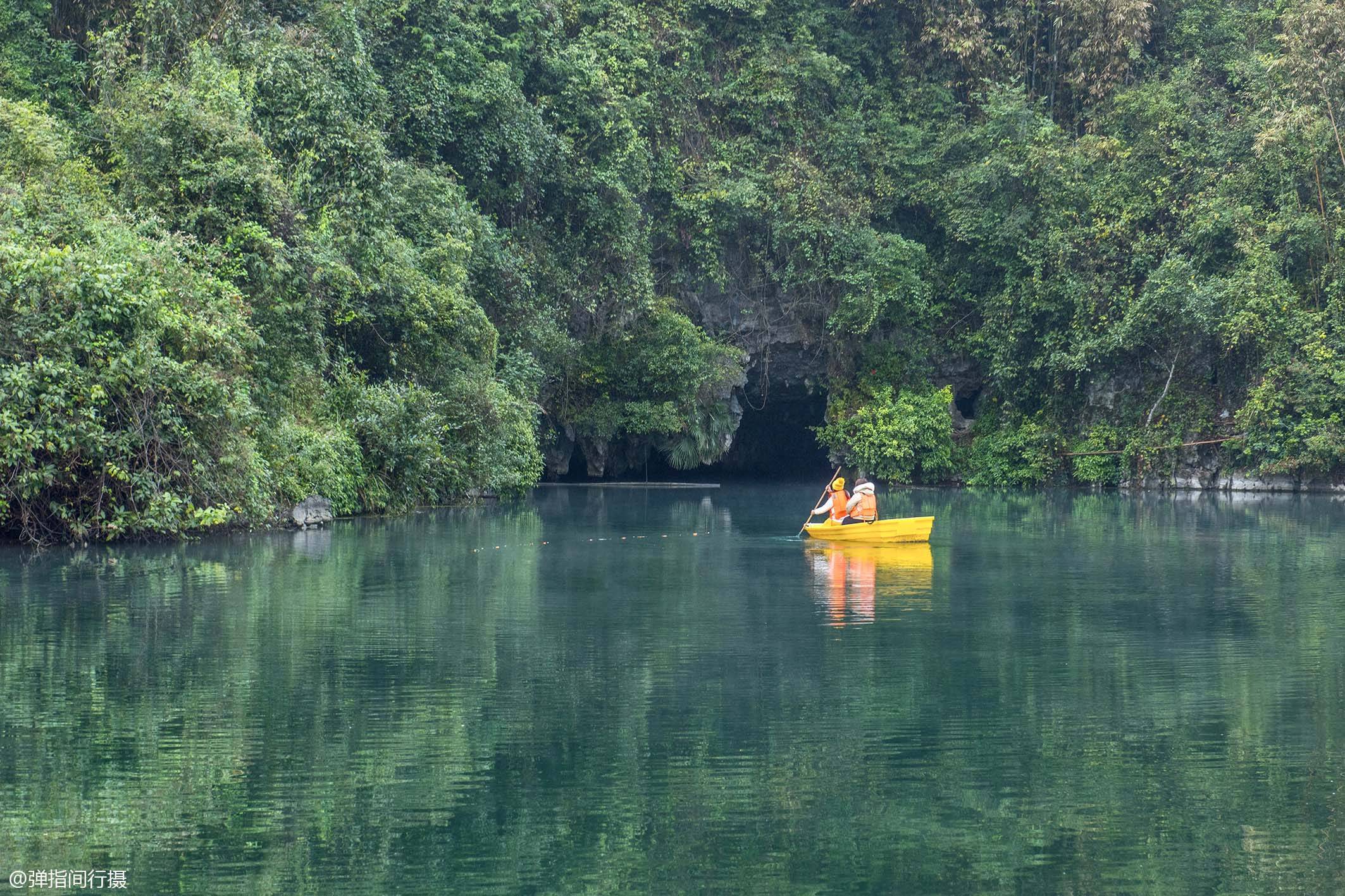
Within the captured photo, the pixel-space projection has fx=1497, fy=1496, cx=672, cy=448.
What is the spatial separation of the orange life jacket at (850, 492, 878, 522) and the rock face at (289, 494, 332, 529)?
859cm

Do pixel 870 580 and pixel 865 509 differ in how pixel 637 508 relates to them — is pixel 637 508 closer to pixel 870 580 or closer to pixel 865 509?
pixel 865 509

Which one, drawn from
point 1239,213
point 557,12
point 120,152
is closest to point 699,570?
point 120,152

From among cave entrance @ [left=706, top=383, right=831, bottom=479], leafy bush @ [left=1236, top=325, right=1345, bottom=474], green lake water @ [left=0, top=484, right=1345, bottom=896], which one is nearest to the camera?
green lake water @ [left=0, top=484, right=1345, bottom=896]

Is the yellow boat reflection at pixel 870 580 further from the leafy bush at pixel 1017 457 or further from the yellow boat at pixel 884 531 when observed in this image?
the leafy bush at pixel 1017 457

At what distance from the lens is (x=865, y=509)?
22.9m

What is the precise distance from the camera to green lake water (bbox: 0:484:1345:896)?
6.61 metres

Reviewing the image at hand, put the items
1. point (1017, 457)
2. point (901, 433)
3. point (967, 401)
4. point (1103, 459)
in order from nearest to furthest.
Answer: point (1103, 459) < point (901, 433) < point (1017, 457) < point (967, 401)

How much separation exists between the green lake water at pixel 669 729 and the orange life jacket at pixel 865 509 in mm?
4974

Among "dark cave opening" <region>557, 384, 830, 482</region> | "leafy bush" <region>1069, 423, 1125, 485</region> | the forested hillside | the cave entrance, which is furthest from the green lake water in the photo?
the cave entrance

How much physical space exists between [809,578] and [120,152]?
44.0ft

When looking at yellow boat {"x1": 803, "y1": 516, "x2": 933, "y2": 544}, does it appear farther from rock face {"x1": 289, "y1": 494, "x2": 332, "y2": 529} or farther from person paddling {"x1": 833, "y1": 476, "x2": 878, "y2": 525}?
rock face {"x1": 289, "y1": 494, "x2": 332, "y2": 529}

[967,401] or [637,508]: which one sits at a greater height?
[967,401]

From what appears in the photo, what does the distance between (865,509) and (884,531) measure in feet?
3.39

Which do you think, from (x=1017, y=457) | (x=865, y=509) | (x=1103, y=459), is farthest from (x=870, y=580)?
(x=1017, y=457)
